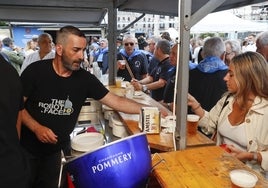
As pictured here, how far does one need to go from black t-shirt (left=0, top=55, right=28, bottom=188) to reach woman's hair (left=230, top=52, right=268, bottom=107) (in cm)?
138

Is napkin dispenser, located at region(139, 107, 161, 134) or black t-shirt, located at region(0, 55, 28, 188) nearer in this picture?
black t-shirt, located at region(0, 55, 28, 188)

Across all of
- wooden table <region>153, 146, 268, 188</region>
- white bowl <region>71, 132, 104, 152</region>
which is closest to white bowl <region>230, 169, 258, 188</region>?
wooden table <region>153, 146, 268, 188</region>

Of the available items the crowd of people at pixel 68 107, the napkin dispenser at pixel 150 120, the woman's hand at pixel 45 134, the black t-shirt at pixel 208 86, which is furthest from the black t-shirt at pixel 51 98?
the black t-shirt at pixel 208 86

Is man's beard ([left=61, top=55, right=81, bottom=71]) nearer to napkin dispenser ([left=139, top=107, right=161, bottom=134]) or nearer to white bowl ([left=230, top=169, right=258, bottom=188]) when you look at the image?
napkin dispenser ([left=139, top=107, right=161, bottom=134])

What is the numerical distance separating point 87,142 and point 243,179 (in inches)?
41.7

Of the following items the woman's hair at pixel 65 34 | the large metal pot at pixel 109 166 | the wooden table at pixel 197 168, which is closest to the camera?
the large metal pot at pixel 109 166

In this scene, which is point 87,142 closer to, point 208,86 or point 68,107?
point 68,107

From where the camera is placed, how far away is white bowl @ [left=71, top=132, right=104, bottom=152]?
5.61 ft

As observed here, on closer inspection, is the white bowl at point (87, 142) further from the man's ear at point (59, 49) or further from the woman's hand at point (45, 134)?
the man's ear at point (59, 49)

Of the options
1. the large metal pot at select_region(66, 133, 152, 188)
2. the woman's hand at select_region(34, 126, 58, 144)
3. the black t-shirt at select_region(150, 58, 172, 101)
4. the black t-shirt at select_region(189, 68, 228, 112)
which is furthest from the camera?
the black t-shirt at select_region(150, 58, 172, 101)

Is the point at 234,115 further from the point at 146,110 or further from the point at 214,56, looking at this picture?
the point at 214,56

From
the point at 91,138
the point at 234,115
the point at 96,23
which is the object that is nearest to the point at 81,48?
the point at 91,138

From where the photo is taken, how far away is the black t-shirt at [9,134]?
1.16m

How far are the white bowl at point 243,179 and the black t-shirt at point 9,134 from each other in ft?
3.21
